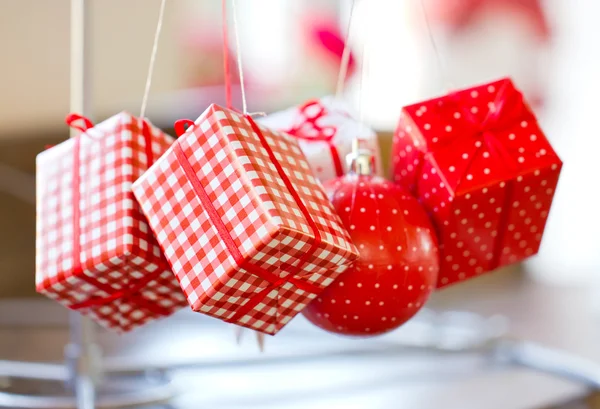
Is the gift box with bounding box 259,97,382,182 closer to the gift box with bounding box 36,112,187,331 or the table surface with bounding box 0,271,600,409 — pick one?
the gift box with bounding box 36,112,187,331

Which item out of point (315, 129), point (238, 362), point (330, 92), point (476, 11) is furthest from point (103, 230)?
point (476, 11)

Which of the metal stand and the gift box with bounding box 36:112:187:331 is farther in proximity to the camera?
the metal stand

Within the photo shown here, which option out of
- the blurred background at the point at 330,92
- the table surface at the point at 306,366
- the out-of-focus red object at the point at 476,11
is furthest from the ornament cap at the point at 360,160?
the out-of-focus red object at the point at 476,11

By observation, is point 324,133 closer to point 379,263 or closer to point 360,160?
point 360,160

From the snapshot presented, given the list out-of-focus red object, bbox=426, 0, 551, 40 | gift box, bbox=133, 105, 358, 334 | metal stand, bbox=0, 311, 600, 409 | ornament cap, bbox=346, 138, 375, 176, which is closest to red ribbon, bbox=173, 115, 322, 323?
gift box, bbox=133, 105, 358, 334

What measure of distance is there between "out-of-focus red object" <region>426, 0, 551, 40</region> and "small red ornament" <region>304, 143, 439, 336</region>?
4.91 ft

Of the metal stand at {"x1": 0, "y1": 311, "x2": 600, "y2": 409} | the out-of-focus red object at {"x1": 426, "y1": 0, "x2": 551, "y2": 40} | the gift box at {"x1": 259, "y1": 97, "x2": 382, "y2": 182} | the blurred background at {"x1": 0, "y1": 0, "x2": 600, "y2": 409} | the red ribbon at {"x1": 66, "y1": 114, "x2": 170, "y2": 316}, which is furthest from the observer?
the out-of-focus red object at {"x1": 426, "y1": 0, "x2": 551, "y2": 40}

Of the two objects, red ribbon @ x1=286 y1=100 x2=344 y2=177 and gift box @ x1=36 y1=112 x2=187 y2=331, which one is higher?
red ribbon @ x1=286 y1=100 x2=344 y2=177

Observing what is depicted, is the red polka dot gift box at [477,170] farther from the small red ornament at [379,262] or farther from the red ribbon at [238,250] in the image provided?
the red ribbon at [238,250]

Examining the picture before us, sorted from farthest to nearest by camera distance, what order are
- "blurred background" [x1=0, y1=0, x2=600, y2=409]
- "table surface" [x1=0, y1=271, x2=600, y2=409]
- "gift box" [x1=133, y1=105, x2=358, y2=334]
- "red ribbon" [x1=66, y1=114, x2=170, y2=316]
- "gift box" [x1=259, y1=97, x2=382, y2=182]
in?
1. "blurred background" [x1=0, y1=0, x2=600, y2=409]
2. "table surface" [x1=0, y1=271, x2=600, y2=409]
3. "gift box" [x1=259, y1=97, x2=382, y2=182]
4. "red ribbon" [x1=66, y1=114, x2=170, y2=316]
5. "gift box" [x1=133, y1=105, x2=358, y2=334]

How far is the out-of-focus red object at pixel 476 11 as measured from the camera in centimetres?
204

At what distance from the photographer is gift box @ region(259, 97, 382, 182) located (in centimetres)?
73

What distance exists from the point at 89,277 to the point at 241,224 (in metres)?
0.18

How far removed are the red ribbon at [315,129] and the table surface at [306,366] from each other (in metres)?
0.49
